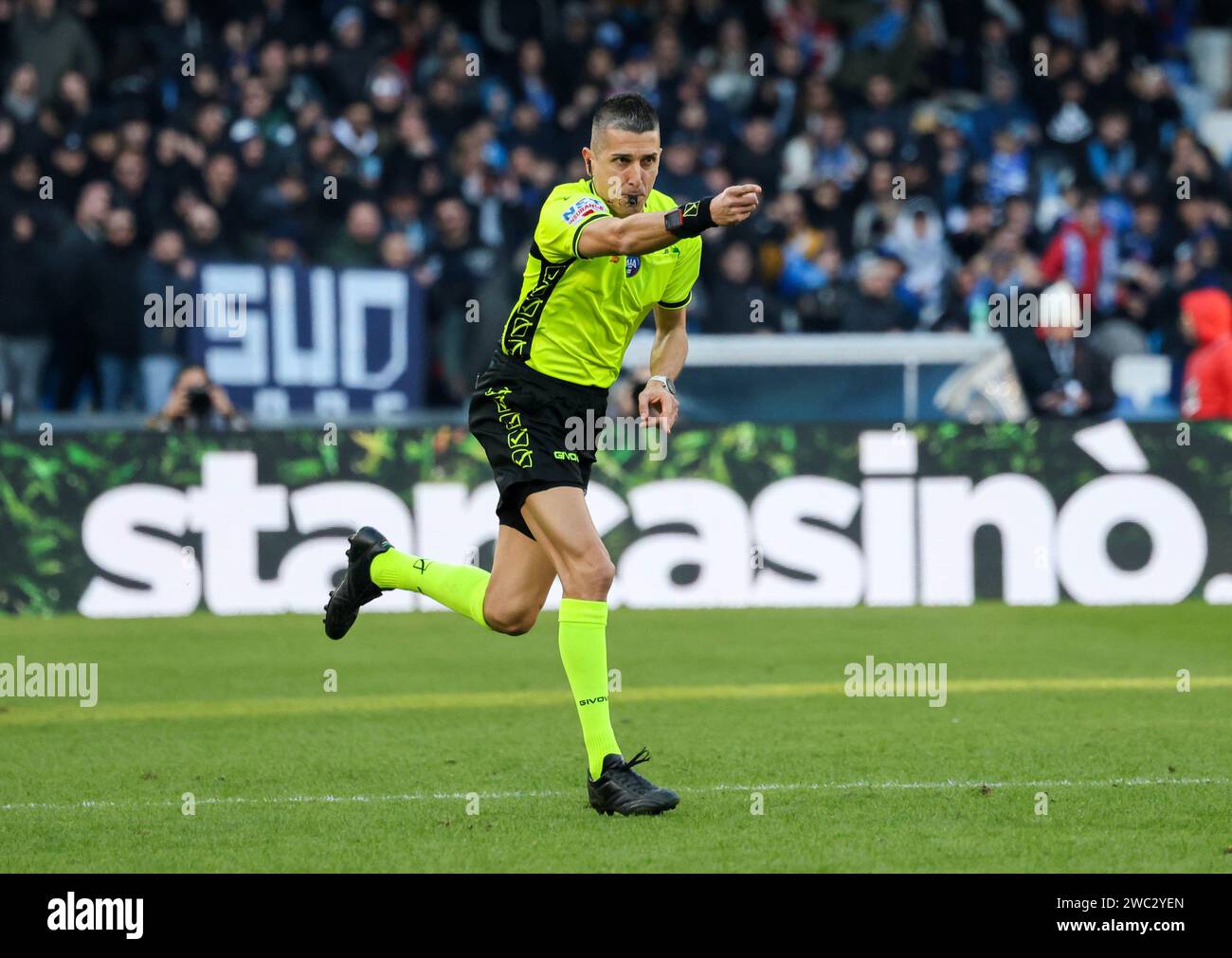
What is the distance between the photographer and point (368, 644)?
1147cm

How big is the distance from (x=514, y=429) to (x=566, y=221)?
75 centimetres

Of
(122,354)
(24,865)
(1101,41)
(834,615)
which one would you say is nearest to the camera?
(24,865)

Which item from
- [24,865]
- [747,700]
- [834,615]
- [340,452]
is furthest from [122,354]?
[24,865]

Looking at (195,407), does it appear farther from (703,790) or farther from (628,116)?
(628,116)

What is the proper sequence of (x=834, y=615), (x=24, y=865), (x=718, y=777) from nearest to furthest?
(x=24, y=865) → (x=718, y=777) → (x=834, y=615)

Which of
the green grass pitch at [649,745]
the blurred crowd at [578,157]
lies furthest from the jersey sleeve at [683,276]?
the blurred crowd at [578,157]

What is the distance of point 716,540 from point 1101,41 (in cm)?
937

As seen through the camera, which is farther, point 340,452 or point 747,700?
point 340,452

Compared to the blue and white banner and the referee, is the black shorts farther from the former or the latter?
the blue and white banner

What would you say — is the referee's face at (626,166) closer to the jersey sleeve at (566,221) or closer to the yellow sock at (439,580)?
the jersey sleeve at (566,221)

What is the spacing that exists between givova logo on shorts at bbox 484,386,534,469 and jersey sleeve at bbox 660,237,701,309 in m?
0.66

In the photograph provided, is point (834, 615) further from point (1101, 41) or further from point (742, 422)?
point (1101, 41)

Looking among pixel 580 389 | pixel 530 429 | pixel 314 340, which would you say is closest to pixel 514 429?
pixel 530 429

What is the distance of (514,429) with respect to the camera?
6676mm
